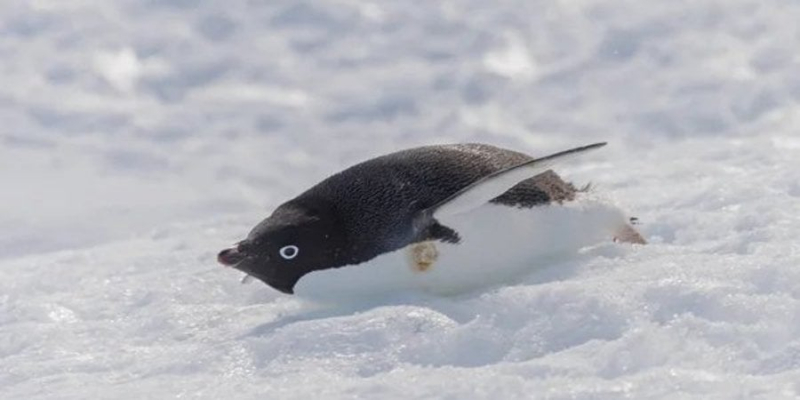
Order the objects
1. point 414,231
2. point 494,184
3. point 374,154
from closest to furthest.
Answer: point 494,184, point 414,231, point 374,154

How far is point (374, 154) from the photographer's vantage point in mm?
7164

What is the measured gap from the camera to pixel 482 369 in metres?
2.71

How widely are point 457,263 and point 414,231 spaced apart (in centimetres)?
14

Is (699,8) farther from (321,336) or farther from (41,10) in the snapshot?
(321,336)

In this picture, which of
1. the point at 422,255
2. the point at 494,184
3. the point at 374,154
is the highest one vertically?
the point at 374,154

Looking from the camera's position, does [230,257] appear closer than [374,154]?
Yes

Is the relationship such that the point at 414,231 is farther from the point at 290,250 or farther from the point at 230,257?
the point at 230,257

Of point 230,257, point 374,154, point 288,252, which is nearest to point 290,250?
point 288,252

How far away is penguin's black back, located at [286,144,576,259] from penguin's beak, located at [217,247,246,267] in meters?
0.24

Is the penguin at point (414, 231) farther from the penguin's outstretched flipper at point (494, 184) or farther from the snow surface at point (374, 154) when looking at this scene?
the snow surface at point (374, 154)

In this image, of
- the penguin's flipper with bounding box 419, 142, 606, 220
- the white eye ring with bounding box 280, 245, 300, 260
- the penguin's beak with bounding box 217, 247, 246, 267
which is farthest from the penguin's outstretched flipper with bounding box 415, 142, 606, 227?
the penguin's beak with bounding box 217, 247, 246, 267

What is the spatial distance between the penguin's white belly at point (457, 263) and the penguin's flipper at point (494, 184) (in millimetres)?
48

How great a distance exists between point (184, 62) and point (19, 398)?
6.00 m

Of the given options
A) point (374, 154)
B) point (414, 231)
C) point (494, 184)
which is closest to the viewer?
point (494, 184)
